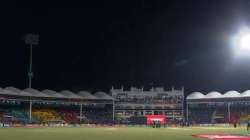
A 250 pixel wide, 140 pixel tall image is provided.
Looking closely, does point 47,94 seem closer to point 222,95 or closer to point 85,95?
point 85,95

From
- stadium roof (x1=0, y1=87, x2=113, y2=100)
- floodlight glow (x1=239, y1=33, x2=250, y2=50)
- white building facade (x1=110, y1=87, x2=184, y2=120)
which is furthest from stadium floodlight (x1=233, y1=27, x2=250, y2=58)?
stadium roof (x1=0, y1=87, x2=113, y2=100)

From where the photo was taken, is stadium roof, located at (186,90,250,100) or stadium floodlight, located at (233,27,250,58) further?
stadium roof, located at (186,90,250,100)

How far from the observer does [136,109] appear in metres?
120

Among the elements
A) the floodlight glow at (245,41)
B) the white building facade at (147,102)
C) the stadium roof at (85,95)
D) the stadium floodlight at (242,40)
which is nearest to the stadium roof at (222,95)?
the white building facade at (147,102)

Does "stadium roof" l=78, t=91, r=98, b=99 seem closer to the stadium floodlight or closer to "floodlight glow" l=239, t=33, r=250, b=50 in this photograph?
the stadium floodlight

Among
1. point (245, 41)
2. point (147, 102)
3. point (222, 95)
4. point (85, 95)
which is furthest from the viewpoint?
point (147, 102)

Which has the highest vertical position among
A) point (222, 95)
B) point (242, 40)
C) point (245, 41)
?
point (242, 40)

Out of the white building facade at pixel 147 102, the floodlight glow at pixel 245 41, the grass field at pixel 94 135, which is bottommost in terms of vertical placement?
the grass field at pixel 94 135

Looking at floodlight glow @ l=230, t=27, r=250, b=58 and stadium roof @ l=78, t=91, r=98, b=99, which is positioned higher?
floodlight glow @ l=230, t=27, r=250, b=58

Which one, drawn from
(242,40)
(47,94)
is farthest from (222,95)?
(47,94)

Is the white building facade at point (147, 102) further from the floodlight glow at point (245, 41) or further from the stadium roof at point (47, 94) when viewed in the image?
the floodlight glow at point (245, 41)

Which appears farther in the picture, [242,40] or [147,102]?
[147,102]

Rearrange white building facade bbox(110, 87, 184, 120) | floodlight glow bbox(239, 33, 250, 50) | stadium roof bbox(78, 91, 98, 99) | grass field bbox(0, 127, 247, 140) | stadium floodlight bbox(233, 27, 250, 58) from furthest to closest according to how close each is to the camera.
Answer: white building facade bbox(110, 87, 184, 120), stadium roof bbox(78, 91, 98, 99), stadium floodlight bbox(233, 27, 250, 58), floodlight glow bbox(239, 33, 250, 50), grass field bbox(0, 127, 247, 140)

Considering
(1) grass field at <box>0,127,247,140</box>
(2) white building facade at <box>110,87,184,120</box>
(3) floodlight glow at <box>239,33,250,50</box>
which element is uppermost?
(3) floodlight glow at <box>239,33,250,50</box>
